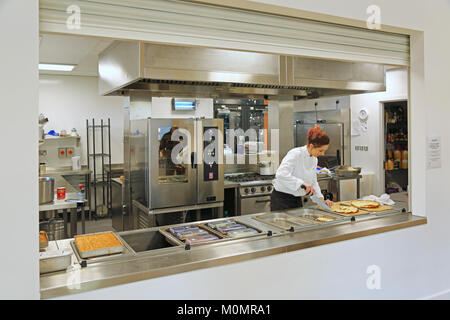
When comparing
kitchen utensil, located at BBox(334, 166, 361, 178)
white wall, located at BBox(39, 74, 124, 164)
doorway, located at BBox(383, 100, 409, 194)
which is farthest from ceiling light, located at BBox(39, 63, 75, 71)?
doorway, located at BBox(383, 100, 409, 194)

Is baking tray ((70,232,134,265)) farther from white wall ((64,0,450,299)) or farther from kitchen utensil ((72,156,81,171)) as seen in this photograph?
kitchen utensil ((72,156,81,171))

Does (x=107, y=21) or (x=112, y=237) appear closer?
(x=107, y=21)

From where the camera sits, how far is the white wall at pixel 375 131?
6422mm

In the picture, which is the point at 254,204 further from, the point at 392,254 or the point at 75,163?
the point at 75,163

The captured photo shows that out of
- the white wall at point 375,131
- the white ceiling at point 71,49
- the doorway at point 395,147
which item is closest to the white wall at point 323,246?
the white ceiling at point 71,49

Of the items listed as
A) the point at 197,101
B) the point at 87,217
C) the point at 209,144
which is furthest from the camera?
the point at 87,217

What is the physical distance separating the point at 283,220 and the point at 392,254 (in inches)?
33.9

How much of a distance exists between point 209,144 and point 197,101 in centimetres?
238

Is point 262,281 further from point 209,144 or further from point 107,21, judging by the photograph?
point 209,144

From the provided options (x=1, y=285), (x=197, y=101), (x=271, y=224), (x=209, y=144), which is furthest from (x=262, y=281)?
(x=197, y=101)

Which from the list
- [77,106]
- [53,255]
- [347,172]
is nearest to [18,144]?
[53,255]

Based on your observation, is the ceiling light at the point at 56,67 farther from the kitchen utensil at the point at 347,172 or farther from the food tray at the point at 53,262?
the food tray at the point at 53,262

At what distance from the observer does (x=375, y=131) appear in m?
6.67

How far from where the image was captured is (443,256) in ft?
10.8
